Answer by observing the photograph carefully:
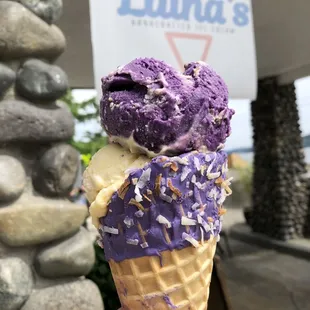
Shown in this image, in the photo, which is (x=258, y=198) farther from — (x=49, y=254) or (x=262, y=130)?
(x=49, y=254)

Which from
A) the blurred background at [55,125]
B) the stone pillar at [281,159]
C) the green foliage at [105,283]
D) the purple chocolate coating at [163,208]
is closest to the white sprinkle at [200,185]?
the purple chocolate coating at [163,208]

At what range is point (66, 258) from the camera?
1211 mm

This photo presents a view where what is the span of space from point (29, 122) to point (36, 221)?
0.25 metres

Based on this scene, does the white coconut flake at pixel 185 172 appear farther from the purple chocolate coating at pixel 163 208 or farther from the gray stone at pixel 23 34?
the gray stone at pixel 23 34

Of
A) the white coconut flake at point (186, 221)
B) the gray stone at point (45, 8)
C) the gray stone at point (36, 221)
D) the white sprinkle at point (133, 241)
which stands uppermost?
the gray stone at point (45, 8)

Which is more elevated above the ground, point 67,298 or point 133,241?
point 133,241

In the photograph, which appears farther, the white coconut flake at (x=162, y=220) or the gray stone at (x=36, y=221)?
the gray stone at (x=36, y=221)

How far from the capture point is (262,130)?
4.60m

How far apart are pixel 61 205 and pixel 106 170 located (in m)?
0.53

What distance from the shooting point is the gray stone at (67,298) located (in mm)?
1172

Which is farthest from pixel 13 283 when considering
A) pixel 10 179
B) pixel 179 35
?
pixel 179 35

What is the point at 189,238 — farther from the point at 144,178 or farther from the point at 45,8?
the point at 45,8

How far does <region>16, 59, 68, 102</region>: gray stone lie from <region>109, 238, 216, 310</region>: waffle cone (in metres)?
0.59

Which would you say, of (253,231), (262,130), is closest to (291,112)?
(262,130)
